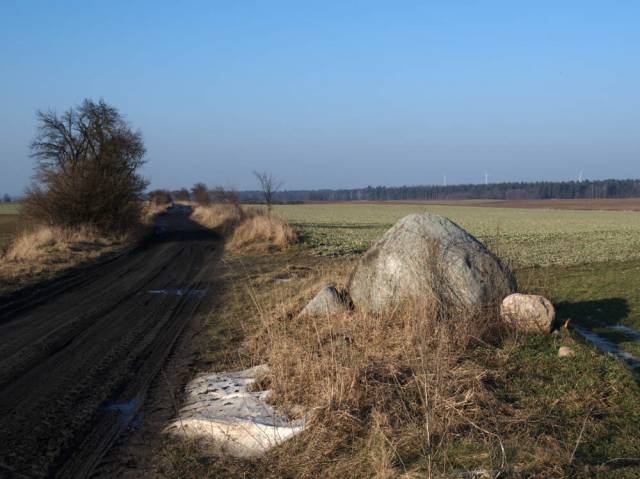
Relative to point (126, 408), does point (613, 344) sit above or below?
below

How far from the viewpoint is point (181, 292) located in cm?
1284

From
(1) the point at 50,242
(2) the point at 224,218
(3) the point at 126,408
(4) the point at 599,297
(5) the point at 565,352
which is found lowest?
(4) the point at 599,297

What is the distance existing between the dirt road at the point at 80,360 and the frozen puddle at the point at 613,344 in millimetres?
6109

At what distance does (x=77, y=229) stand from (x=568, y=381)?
82.3 ft

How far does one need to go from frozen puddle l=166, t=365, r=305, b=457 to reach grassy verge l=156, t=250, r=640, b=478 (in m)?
0.20

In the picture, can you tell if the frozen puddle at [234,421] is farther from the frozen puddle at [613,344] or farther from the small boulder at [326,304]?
the frozen puddle at [613,344]

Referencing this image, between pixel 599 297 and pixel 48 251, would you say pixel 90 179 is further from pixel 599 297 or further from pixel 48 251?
pixel 599 297

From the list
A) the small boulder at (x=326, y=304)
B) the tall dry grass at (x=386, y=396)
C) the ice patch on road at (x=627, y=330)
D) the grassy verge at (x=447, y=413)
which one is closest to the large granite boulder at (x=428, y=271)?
the small boulder at (x=326, y=304)

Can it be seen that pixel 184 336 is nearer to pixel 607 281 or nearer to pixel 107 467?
pixel 107 467

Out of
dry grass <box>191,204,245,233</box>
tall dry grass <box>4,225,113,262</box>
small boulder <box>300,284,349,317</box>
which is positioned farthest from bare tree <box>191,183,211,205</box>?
small boulder <box>300,284,349,317</box>

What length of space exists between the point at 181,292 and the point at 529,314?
321 inches

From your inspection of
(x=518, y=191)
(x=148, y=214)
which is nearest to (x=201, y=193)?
(x=148, y=214)

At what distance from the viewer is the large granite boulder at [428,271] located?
802cm

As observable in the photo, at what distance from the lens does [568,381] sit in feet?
19.5
